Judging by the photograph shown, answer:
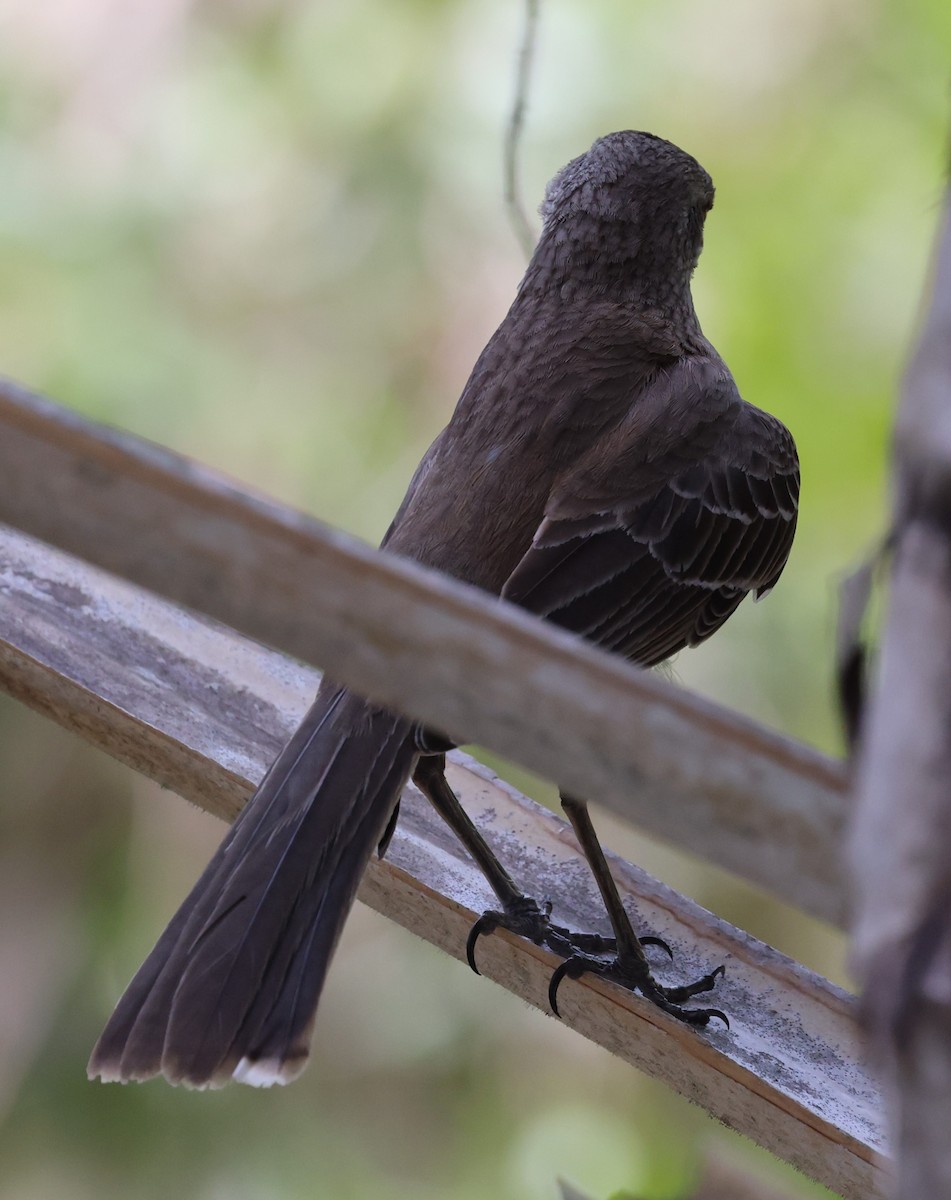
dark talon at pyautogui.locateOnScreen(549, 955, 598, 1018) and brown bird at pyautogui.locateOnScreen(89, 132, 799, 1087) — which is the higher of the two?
brown bird at pyautogui.locateOnScreen(89, 132, 799, 1087)

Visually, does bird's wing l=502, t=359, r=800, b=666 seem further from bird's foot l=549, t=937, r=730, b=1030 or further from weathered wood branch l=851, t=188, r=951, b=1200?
weathered wood branch l=851, t=188, r=951, b=1200

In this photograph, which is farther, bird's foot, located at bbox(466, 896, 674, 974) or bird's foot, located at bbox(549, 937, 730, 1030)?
bird's foot, located at bbox(466, 896, 674, 974)

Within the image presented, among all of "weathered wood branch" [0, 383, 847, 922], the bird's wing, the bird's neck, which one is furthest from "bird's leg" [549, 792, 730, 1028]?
"weathered wood branch" [0, 383, 847, 922]

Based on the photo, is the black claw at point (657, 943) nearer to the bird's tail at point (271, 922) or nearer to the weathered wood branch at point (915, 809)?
the bird's tail at point (271, 922)

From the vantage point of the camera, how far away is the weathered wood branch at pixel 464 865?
75.0 inches

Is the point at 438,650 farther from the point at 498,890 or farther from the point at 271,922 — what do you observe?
the point at 498,890

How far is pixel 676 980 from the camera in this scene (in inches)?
88.3

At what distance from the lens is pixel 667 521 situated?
7.97 ft

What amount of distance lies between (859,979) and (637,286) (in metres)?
2.30

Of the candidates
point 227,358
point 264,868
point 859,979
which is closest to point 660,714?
point 859,979

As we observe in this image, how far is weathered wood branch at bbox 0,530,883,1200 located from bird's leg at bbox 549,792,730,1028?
0.03 metres

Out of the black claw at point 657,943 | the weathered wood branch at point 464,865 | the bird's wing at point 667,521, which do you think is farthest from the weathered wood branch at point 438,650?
the black claw at point 657,943

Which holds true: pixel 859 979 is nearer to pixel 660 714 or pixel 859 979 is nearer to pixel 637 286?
pixel 660 714

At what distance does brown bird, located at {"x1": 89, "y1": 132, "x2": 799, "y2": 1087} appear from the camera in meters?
1.71
